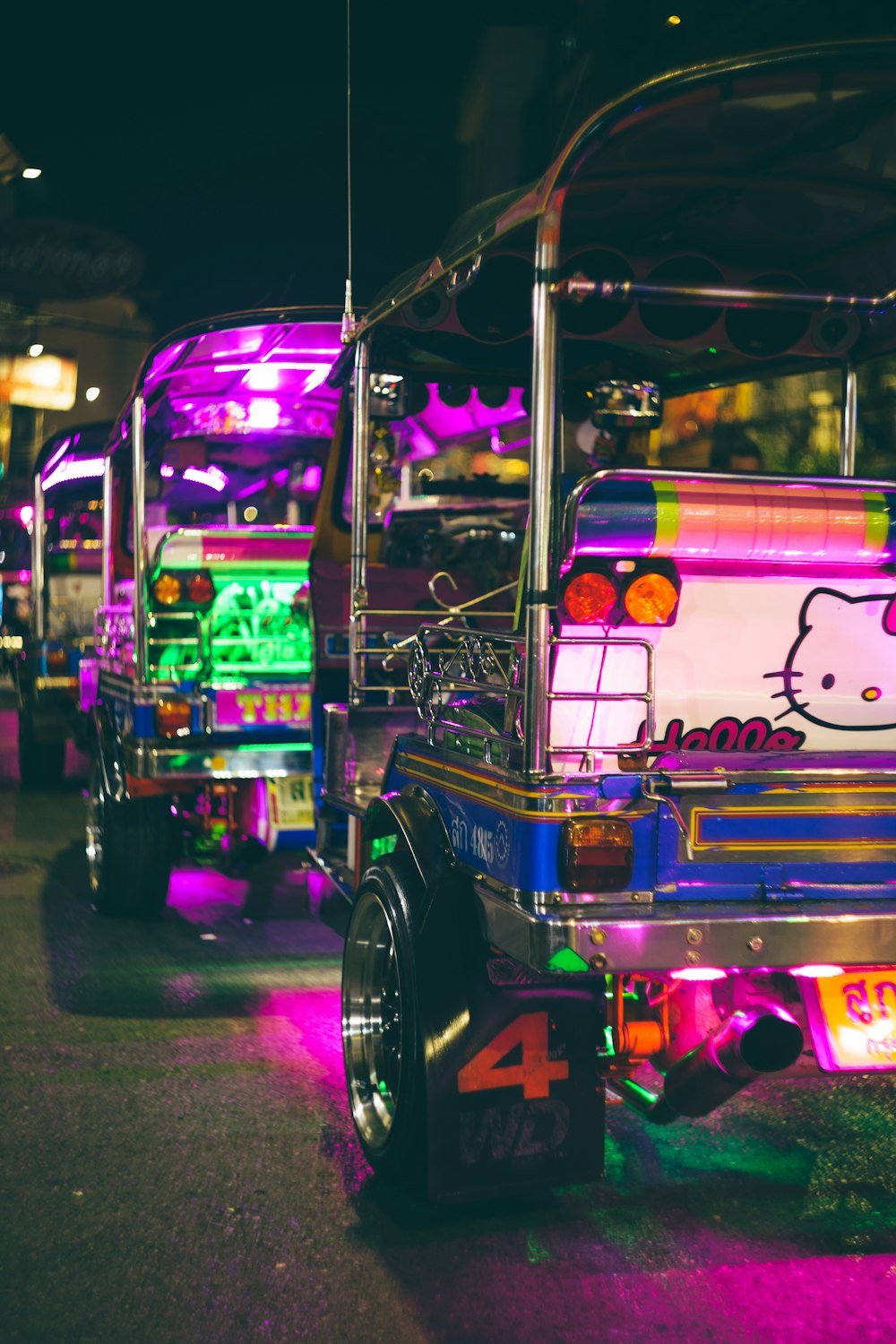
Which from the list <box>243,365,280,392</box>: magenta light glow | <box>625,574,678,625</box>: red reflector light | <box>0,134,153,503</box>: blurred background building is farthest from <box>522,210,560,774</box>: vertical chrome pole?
<box>0,134,153,503</box>: blurred background building

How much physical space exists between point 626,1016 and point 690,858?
545mm

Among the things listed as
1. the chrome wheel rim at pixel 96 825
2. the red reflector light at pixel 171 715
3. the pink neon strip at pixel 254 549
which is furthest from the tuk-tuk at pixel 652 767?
the chrome wheel rim at pixel 96 825

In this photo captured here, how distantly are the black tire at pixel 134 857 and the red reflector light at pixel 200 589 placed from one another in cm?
105

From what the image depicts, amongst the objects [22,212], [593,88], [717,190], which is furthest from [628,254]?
[22,212]

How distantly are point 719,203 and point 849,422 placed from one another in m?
1.27

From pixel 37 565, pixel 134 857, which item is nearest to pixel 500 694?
pixel 134 857

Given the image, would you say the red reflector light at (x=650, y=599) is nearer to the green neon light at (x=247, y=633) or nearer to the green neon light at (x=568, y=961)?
the green neon light at (x=568, y=961)

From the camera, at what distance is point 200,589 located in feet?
22.6

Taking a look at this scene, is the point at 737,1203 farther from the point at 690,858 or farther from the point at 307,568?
the point at 307,568

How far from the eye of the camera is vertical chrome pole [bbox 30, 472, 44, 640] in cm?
1209

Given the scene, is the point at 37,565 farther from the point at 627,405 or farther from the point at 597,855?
the point at 597,855

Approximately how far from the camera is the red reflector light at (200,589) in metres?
6.88

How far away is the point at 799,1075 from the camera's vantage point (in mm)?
3498

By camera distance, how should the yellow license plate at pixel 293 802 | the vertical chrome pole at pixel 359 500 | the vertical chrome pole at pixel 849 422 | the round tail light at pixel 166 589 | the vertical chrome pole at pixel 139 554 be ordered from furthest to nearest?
1. the round tail light at pixel 166 589
2. the vertical chrome pole at pixel 139 554
3. the yellow license plate at pixel 293 802
4. the vertical chrome pole at pixel 359 500
5. the vertical chrome pole at pixel 849 422
